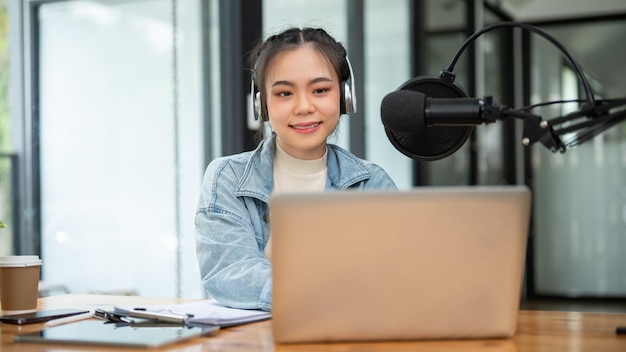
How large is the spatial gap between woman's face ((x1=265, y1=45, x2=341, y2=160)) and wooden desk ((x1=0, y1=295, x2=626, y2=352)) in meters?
Result: 0.51

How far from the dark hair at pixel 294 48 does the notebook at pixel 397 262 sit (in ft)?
2.56

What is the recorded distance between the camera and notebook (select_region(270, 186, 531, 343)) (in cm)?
101

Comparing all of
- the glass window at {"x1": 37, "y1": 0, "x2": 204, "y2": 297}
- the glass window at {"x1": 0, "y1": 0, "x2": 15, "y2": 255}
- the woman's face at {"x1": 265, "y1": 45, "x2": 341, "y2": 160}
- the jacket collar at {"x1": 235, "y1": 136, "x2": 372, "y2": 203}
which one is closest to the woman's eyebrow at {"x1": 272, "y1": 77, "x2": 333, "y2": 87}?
the woman's face at {"x1": 265, "y1": 45, "x2": 341, "y2": 160}

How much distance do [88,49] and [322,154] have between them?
1.82 metres

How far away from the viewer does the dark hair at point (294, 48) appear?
5.74 ft

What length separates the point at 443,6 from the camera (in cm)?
505

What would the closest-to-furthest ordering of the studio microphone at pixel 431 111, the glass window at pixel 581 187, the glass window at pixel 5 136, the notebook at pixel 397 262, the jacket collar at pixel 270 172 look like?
the notebook at pixel 397 262 → the studio microphone at pixel 431 111 → the jacket collar at pixel 270 172 → the glass window at pixel 5 136 → the glass window at pixel 581 187

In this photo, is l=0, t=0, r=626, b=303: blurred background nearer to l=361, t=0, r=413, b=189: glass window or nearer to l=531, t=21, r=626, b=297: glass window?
l=361, t=0, r=413, b=189: glass window

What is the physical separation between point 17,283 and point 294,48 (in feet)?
2.34

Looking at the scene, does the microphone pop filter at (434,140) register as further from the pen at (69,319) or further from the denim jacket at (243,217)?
the pen at (69,319)

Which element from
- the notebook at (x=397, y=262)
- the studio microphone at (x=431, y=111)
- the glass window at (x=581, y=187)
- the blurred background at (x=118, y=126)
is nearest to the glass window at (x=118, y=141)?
the blurred background at (x=118, y=126)

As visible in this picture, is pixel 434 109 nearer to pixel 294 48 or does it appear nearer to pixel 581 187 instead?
pixel 294 48

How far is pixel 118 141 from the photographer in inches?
130

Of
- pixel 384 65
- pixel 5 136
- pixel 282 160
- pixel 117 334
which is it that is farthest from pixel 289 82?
pixel 384 65
